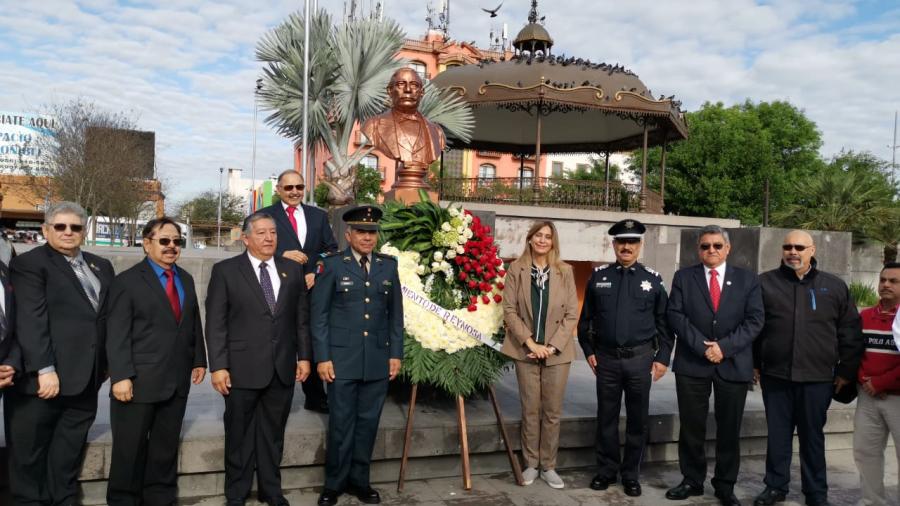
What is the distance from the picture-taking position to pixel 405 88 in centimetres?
644

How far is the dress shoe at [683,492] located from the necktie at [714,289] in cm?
128

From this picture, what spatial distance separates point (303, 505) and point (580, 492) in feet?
6.36

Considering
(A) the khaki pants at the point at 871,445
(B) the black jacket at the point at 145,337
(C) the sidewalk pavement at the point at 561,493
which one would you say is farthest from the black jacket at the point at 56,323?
(A) the khaki pants at the point at 871,445

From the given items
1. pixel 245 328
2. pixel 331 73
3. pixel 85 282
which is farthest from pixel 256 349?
pixel 331 73

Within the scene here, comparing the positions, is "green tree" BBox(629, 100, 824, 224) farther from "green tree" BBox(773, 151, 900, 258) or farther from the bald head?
the bald head

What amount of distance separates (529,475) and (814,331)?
2.19 m

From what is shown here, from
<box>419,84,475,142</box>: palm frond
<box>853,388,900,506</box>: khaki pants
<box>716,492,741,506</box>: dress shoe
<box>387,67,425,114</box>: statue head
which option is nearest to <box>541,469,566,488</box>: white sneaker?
<box>716,492,741,506</box>: dress shoe

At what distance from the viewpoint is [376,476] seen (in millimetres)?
4543

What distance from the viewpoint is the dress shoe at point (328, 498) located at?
397 centimetres

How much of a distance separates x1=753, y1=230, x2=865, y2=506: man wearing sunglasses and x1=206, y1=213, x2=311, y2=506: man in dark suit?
3.19 meters

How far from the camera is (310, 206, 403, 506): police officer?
394 cm

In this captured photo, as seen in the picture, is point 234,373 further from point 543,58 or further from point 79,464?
point 543,58

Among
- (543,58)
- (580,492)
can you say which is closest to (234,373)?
(580,492)

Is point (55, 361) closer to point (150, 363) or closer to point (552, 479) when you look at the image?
point (150, 363)
